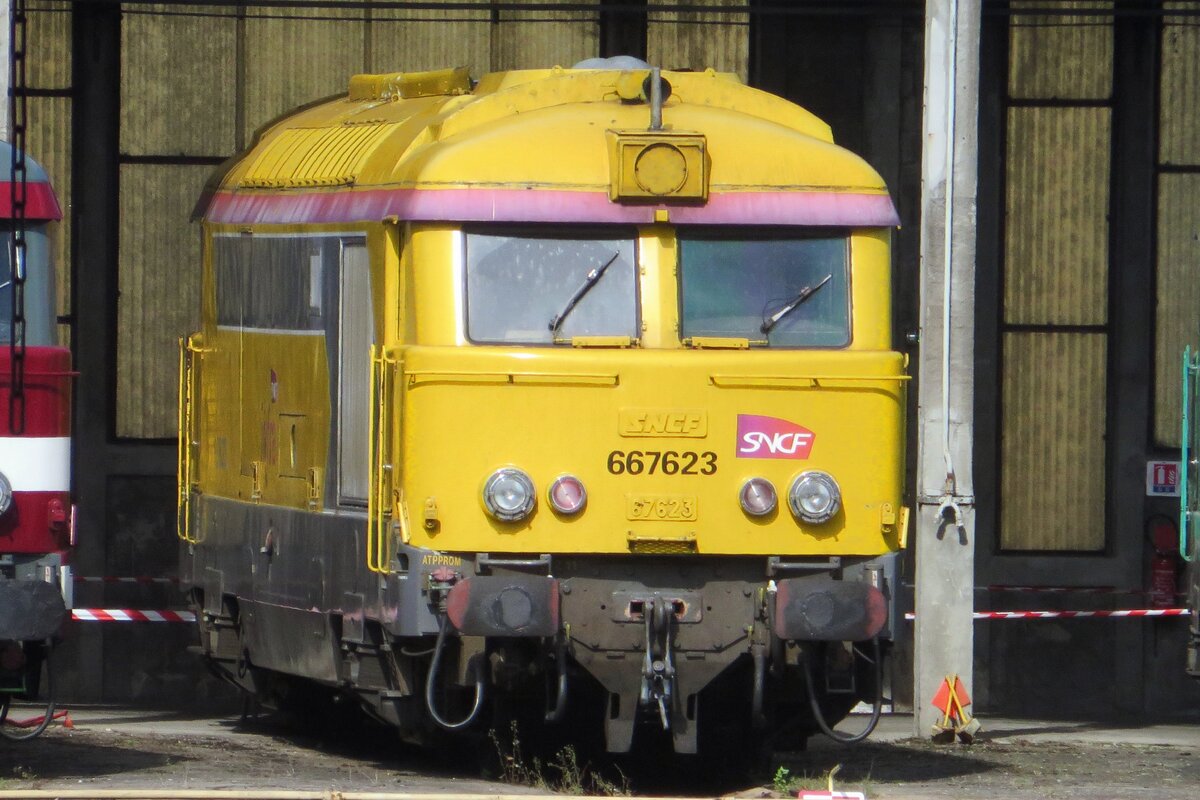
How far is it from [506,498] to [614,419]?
1.85 ft

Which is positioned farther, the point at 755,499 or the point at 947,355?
the point at 947,355

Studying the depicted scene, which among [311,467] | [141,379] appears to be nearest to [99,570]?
[141,379]

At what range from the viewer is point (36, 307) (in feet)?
35.2

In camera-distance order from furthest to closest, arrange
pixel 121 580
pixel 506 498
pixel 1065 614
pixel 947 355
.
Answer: pixel 121 580 < pixel 1065 614 < pixel 947 355 < pixel 506 498

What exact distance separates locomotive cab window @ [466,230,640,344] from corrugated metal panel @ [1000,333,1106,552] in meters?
7.06

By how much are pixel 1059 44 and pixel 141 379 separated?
6.66 meters

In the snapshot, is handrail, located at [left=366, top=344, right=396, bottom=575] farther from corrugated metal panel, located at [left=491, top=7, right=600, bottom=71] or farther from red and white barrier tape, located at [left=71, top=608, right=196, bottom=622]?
corrugated metal panel, located at [left=491, top=7, right=600, bottom=71]

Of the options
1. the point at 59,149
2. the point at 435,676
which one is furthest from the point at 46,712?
the point at 59,149

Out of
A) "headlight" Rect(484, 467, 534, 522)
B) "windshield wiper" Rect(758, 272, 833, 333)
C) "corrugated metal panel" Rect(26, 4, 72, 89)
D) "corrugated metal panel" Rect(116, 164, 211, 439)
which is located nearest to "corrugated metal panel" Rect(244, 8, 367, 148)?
"corrugated metal panel" Rect(116, 164, 211, 439)

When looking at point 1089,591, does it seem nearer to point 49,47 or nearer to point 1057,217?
point 1057,217

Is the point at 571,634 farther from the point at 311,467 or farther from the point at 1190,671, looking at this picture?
the point at 1190,671

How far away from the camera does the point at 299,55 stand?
16.4 metres

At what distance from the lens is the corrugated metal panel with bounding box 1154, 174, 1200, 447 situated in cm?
1703

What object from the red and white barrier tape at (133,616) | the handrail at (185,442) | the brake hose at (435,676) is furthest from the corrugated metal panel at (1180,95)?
the brake hose at (435,676)
